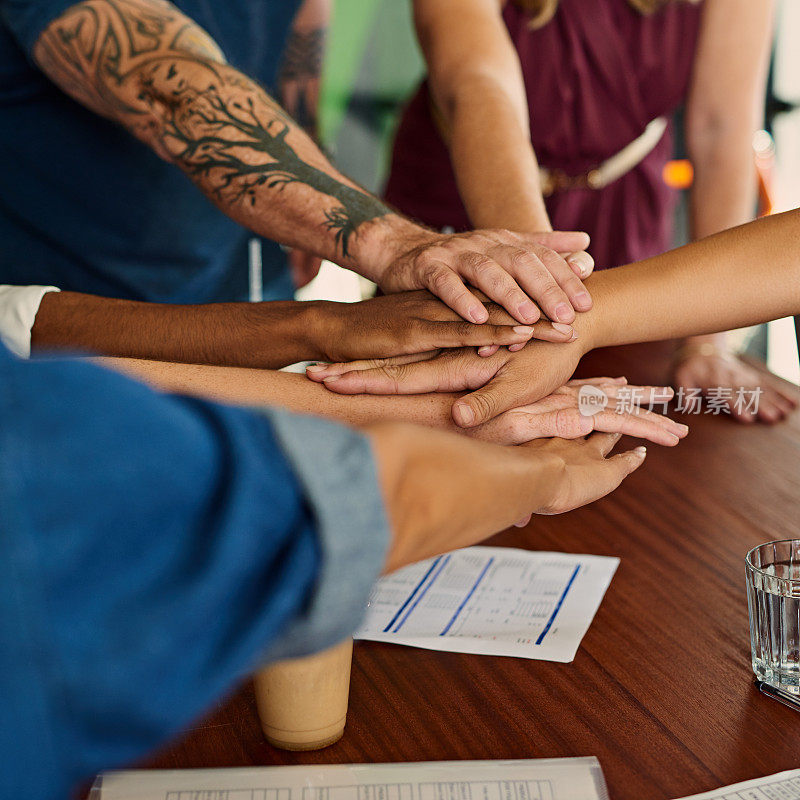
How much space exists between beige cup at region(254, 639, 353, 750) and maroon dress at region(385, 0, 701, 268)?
1.37 meters

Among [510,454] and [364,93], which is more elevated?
[510,454]

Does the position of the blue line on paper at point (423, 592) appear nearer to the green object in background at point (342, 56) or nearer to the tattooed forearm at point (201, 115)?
the tattooed forearm at point (201, 115)

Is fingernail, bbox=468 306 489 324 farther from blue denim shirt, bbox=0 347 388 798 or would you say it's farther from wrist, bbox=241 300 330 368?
blue denim shirt, bbox=0 347 388 798

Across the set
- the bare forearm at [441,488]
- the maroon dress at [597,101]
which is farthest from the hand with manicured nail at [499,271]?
the maroon dress at [597,101]

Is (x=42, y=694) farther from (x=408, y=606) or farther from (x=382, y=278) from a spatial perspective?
(x=382, y=278)

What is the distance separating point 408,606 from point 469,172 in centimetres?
81

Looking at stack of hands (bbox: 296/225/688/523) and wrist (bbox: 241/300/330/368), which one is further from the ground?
stack of hands (bbox: 296/225/688/523)

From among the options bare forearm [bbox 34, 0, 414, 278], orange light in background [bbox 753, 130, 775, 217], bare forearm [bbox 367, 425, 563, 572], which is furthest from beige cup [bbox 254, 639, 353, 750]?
orange light in background [bbox 753, 130, 775, 217]

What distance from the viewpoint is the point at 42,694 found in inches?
15.8

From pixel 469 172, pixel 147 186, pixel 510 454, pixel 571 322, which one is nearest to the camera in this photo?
pixel 510 454

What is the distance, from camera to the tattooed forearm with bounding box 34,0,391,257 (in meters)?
1.34

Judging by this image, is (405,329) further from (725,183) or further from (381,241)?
(725,183)

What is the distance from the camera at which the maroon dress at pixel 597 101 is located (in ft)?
6.19

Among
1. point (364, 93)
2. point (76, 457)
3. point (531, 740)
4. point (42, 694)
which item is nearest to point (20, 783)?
point (42, 694)
